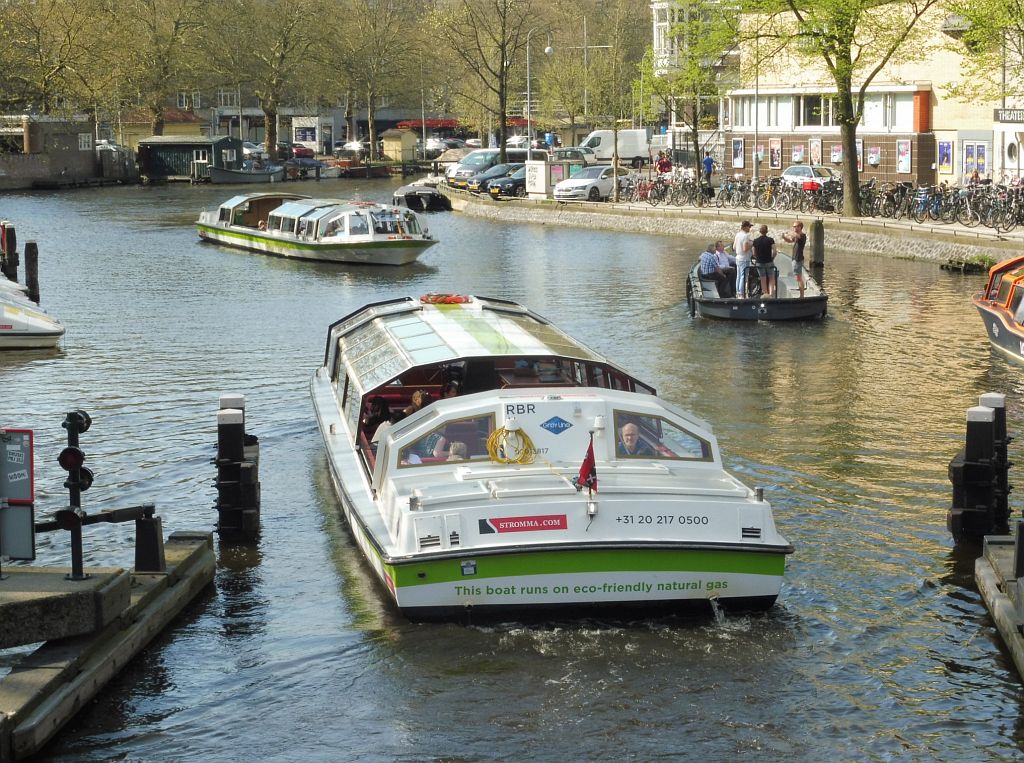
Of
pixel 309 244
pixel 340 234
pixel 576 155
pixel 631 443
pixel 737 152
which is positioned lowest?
pixel 631 443

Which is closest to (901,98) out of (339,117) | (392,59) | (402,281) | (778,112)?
(778,112)

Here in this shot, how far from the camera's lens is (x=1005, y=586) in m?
13.5

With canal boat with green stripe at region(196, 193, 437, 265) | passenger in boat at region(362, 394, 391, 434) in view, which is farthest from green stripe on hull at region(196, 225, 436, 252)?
passenger in boat at region(362, 394, 391, 434)

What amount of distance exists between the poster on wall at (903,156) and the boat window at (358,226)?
77.3 ft

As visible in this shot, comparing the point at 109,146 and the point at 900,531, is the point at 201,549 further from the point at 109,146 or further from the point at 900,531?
the point at 109,146

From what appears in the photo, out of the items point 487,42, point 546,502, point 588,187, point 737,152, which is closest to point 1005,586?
point 546,502

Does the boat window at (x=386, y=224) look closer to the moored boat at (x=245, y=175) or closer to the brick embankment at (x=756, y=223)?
the brick embankment at (x=756, y=223)

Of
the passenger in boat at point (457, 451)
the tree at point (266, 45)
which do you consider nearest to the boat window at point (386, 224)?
the passenger in boat at point (457, 451)

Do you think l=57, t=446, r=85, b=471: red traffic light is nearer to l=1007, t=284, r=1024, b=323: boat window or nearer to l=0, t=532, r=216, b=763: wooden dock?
l=0, t=532, r=216, b=763: wooden dock

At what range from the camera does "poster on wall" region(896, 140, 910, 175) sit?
58.4 m

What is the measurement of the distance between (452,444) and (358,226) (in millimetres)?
31856

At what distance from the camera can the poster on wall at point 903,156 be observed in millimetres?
58375

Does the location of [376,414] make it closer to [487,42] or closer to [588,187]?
[588,187]

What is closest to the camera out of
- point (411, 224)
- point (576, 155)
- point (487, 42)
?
point (411, 224)
